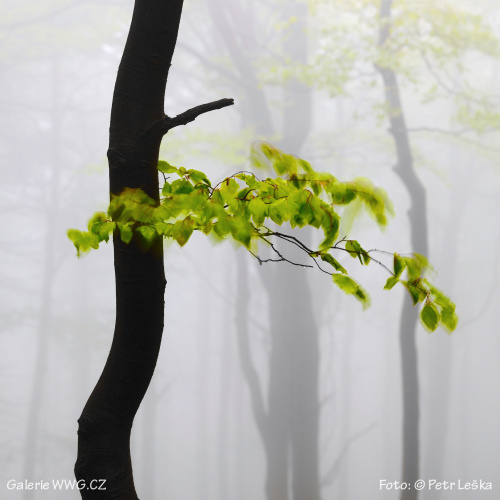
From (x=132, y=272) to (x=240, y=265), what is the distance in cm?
272

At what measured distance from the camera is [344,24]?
339cm

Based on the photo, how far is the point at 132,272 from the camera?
73 cm

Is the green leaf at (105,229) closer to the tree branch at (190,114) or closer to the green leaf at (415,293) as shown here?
the tree branch at (190,114)

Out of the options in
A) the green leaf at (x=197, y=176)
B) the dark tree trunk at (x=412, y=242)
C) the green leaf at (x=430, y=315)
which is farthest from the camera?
the dark tree trunk at (x=412, y=242)

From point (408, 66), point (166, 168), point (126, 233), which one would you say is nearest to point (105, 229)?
point (126, 233)

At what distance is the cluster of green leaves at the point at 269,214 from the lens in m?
0.66

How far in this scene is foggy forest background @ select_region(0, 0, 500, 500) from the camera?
127 inches

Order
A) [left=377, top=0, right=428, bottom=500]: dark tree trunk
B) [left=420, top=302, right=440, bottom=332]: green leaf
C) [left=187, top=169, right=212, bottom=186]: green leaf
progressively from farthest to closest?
1. [left=377, top=0, right=428, bottom=500]: dark tree trunk
2. [left=187, top=169, right=212, bottom=186]: green leaf
3. [left=420, top=302, right=440, bottom=332]: green leaf

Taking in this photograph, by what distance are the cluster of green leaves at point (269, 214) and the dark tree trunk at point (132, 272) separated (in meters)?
0.04

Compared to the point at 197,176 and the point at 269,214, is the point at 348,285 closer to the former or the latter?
the point at 269,214

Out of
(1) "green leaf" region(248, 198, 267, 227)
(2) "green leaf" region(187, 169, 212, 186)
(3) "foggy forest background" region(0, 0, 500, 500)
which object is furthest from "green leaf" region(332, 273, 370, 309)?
(3) "foggy forest background" region(0, 0, 500, 500)

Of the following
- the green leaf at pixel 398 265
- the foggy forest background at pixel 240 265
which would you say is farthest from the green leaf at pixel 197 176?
the foggy forest background at pixel 240 265

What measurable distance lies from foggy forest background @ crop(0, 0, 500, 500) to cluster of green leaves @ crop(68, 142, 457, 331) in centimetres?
262

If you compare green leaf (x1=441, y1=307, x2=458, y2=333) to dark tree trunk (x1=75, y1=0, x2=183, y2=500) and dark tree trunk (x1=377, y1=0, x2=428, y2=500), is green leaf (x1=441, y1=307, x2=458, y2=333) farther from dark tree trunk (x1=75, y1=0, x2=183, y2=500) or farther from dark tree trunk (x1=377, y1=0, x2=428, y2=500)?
dark tree trunk (x1=377, y1=0, x2=428, y2=500)
